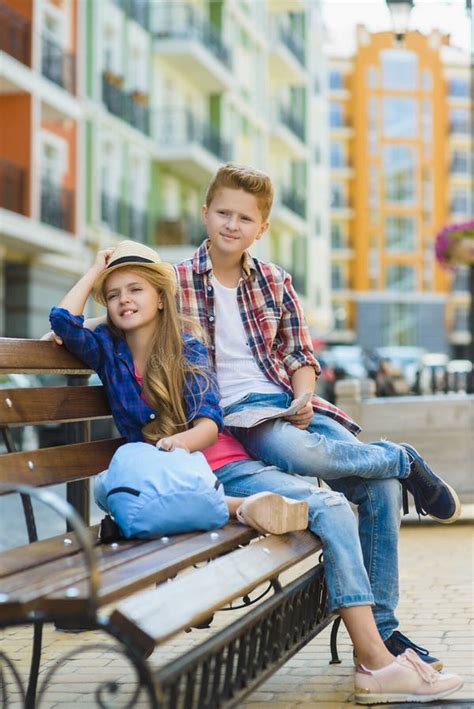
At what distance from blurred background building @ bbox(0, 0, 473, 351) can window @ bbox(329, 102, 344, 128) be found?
0.09 m

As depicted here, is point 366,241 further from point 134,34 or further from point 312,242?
point 134,34

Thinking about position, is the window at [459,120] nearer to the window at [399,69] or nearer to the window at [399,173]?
the window at [399,69]

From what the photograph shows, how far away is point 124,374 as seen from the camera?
4.65 meters

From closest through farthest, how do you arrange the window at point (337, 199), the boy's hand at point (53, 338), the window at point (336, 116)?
the boy's hand at point (53, 338) → the window at point (337, 199) → the window at point (336, 116)

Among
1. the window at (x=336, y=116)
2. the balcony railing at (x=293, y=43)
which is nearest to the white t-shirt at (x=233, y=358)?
the balcony railing at (x=293, y=43)

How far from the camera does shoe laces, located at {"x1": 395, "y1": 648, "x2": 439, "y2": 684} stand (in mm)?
4461

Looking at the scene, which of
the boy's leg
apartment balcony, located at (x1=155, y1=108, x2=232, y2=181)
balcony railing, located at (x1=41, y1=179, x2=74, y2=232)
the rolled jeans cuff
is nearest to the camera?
the rolled jeans cuff

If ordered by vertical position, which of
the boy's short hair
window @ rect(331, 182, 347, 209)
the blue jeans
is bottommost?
the blue jeans

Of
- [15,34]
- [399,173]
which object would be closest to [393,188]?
[399,173]

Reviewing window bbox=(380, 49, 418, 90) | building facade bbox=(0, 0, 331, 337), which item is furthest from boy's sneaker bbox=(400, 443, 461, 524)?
window bbox=(380, 49, 418, 90)

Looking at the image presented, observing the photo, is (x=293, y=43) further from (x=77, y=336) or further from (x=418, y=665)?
(x=418, y=665)

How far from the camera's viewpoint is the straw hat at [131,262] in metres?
4.71

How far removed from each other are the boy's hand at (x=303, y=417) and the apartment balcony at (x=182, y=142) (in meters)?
34.2

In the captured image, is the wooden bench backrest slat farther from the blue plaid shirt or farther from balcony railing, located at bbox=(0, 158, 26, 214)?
balcony railing, located at bbox=(0, 158, 26, 214)
